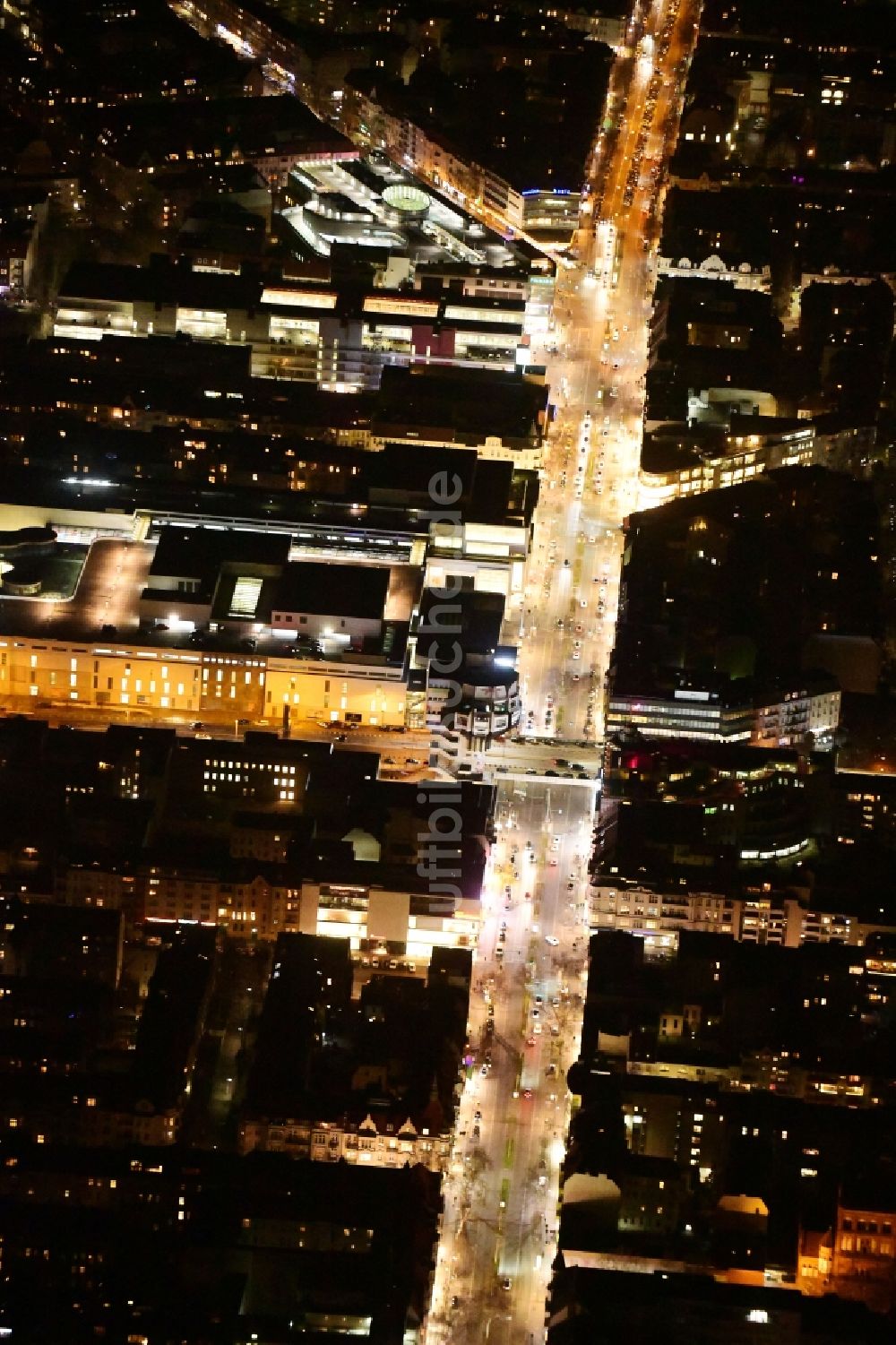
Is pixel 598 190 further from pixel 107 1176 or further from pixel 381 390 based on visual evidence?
pixel 107 1176

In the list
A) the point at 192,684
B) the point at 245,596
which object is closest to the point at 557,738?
the point at 192,684

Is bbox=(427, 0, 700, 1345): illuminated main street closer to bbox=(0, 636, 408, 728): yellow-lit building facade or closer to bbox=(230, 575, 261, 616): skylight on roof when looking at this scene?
bbox=(0, 636, 408, 728): yellow-lit building facade

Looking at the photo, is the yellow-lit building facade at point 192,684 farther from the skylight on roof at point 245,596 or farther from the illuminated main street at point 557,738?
the illuminated main street at point 557,738

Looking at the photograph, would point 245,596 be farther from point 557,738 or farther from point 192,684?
point 557,738

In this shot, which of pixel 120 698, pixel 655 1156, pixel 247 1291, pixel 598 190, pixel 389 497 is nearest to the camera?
pixel 247 1291

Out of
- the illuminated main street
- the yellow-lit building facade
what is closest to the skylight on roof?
the yellow-lit building facade

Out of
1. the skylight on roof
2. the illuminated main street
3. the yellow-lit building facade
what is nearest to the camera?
the illuminated main street

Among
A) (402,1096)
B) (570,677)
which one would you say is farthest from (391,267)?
(402,1096)

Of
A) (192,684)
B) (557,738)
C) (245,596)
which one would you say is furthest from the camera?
(245,596)

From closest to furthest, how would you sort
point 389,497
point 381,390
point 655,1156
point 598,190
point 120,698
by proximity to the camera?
point 655,1156
point 120,698
point 389,497
point 381,390
point 598,190
